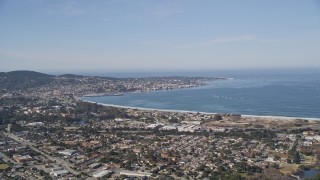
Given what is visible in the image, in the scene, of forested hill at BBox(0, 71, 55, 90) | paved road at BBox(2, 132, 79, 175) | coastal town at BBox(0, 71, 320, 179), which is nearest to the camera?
coastal town at BBox(0, 71, 320, 179)

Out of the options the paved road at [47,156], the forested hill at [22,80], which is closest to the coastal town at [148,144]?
the paved road at [47,156]

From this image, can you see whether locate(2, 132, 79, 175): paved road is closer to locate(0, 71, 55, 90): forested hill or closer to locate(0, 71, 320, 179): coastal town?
locate(0, 71, 320, 179): coastal town

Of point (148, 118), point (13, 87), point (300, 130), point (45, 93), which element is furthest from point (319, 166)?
point (13, 87)

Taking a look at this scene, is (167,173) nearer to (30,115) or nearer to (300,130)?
(300,130)

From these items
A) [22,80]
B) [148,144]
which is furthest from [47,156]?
[22,80]

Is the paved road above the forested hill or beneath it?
beneath

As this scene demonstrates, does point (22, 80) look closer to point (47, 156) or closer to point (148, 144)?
point (148, 144)

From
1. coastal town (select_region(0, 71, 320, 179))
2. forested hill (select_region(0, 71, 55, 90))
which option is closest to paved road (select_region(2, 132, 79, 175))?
coastal town (select_region(0, 71, 320, 179))
